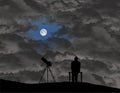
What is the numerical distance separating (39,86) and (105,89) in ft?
18.2

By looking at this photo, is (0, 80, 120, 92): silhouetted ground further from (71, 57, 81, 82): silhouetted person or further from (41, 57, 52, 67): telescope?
(41, 57, 52, 67): telescope

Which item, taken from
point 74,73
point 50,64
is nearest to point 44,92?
point 74,73

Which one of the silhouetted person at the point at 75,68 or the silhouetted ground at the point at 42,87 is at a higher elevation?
the silhouetted person at the point at 75,68

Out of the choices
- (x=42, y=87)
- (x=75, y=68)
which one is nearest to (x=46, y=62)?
(x=75, y=68)

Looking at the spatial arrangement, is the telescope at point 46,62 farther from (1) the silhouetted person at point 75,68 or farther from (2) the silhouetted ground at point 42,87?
(2) the silhouetted ground at point 42,87

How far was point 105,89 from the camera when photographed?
39.8m

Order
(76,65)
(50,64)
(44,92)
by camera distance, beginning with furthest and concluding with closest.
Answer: (50,64), (76,65), (44,92)

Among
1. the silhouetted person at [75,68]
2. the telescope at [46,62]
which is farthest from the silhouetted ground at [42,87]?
the telescope at [46,62]

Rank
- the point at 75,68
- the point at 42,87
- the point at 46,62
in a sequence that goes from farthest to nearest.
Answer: the point at 46,62
the point at 75,68
the point at 42,87

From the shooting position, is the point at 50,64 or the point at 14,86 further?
the point at 50,64

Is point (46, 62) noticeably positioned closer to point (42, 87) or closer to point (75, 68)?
point (75, 68)

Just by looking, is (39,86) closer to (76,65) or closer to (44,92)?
(44,92)

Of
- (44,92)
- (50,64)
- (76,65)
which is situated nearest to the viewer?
(44,92)

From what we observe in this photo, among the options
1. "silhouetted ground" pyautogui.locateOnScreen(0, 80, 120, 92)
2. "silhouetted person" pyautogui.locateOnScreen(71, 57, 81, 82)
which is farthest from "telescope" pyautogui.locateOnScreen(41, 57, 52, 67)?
"silhouetted ground" pyautogui.locateOnScreen(0, 80, 120, 92)
